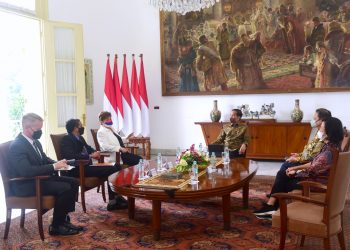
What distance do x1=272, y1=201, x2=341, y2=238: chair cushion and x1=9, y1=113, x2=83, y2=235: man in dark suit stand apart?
1.94 m

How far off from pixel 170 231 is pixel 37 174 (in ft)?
4.49

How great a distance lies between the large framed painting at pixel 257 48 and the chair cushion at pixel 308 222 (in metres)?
4.64

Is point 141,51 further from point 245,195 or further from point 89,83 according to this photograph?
point 245,195

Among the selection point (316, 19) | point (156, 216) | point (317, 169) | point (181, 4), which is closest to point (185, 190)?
point (156, 216)

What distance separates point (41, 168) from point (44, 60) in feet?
9.41

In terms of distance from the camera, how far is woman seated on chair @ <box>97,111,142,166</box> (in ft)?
17.1

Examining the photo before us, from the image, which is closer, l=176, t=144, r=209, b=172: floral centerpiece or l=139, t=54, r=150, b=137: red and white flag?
l=176, t=144, r=209, b=172: floral centerpiece

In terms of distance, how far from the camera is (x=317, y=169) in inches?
142

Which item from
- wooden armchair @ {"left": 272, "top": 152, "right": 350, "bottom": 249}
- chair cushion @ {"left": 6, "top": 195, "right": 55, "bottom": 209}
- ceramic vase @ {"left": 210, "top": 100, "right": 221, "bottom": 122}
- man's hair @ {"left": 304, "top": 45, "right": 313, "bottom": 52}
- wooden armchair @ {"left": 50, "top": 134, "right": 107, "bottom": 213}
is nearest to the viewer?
wooden armchair @ {"left": 272, "top": 152, "right": 350, "bottom": 249}

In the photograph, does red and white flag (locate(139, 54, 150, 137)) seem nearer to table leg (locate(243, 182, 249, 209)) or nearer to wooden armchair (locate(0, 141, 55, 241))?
table leg (locate(243, 182, 249, 209))

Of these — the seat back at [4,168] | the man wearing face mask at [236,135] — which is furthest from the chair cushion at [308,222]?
the seat back at [4,168]

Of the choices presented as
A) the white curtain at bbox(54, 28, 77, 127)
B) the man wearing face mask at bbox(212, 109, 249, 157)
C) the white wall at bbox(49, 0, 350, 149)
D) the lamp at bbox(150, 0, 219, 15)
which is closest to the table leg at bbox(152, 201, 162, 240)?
the man wearing face mask at bbox(212, 109, 249, 157)

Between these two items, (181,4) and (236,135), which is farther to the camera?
(236,135)

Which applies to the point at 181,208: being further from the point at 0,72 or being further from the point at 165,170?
the point at 0,72
